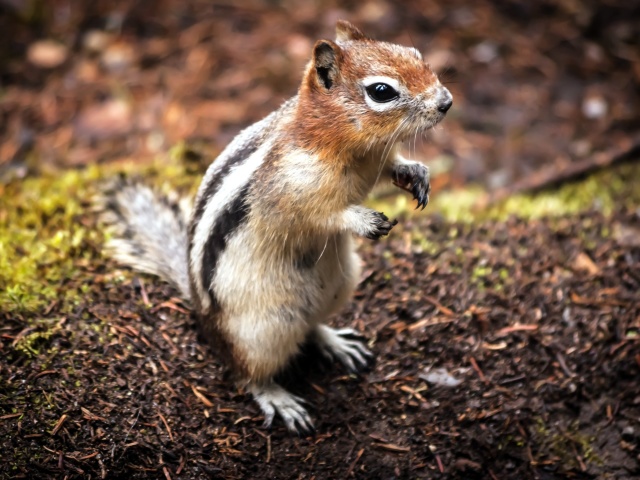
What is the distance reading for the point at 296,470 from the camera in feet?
12.5

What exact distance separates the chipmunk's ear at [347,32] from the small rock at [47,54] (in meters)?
5.08

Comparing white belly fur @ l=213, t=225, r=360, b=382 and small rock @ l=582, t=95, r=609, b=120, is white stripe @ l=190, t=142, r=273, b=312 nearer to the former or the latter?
white belly fur @ l=213, t=225, r=360, b=382

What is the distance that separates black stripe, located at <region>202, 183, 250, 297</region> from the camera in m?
3.73

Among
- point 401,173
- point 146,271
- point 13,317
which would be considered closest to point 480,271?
point 401,173

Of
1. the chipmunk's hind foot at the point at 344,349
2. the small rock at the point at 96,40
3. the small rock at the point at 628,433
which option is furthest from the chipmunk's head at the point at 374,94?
the small rock at the point at 96,40

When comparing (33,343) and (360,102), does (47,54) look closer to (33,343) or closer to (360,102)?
(33,343)

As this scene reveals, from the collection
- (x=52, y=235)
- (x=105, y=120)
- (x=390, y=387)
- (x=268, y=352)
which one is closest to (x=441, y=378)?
(x=390, y=387)

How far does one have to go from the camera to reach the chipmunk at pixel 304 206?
3.52 meters

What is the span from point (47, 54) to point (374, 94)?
226 inches

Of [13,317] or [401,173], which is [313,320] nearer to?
[401,173]

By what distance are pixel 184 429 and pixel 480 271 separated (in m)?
2.29

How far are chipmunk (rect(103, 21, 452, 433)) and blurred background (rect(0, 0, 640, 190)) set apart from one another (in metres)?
3.08

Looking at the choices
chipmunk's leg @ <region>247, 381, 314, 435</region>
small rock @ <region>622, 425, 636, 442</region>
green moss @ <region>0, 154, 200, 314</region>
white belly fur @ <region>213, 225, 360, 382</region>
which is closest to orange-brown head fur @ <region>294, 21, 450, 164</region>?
white belly fur @ <region>213, 225, 360, 382</region>

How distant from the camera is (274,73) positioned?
8.00 metres
